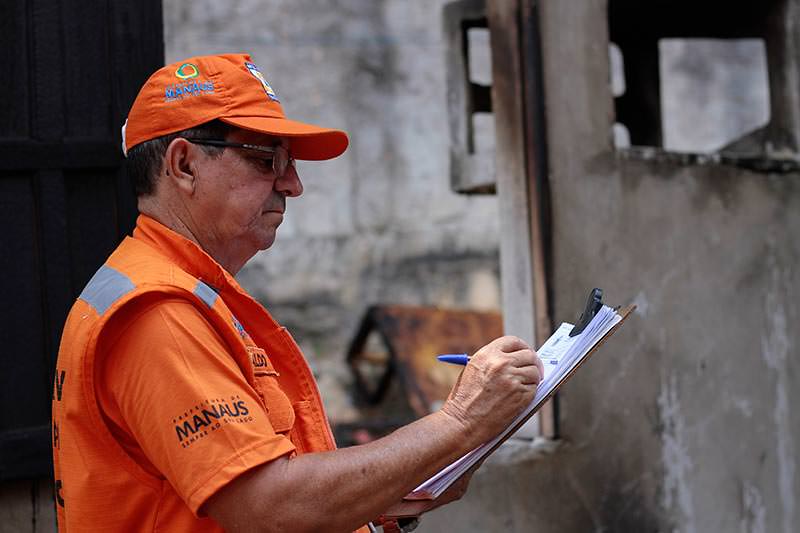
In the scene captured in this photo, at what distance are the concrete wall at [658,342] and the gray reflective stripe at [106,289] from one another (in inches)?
82.0

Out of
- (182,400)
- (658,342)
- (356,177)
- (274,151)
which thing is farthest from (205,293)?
(356,177)

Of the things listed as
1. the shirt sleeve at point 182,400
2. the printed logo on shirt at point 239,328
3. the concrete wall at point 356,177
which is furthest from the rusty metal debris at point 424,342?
the shirt sleeve at point 182,400

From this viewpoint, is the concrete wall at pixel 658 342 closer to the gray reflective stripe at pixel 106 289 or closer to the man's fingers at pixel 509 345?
the man's fingers at pixel 509 345

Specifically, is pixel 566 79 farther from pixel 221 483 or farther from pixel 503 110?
pixel 221 483

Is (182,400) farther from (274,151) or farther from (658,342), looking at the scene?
(658,342)

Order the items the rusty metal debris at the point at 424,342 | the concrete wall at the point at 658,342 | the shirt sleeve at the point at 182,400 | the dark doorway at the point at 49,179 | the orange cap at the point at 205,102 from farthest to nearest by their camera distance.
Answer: the rusty metal debris at the point at 424,342, the concrete wall at the point at 658,342, the dark doorway at the point at 49,179, the orange cap at the point at 205,102, the shirt sleeve at the point at 182,400

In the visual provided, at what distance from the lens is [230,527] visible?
1.61 m

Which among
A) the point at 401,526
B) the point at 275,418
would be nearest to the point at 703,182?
the point at 401,526

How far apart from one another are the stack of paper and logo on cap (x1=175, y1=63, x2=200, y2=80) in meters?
0.80

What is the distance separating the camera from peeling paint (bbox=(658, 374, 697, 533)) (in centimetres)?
401

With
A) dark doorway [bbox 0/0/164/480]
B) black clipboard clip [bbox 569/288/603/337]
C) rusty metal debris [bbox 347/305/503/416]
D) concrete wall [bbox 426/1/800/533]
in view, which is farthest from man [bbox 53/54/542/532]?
rusty metal debris [bbox 347/305/503/416]

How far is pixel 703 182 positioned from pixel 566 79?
0.74 metres

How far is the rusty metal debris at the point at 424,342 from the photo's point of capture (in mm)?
7359

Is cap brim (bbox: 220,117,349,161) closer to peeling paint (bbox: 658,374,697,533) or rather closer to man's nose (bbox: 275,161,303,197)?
man's nose (bbox: 275,161,303,197)
